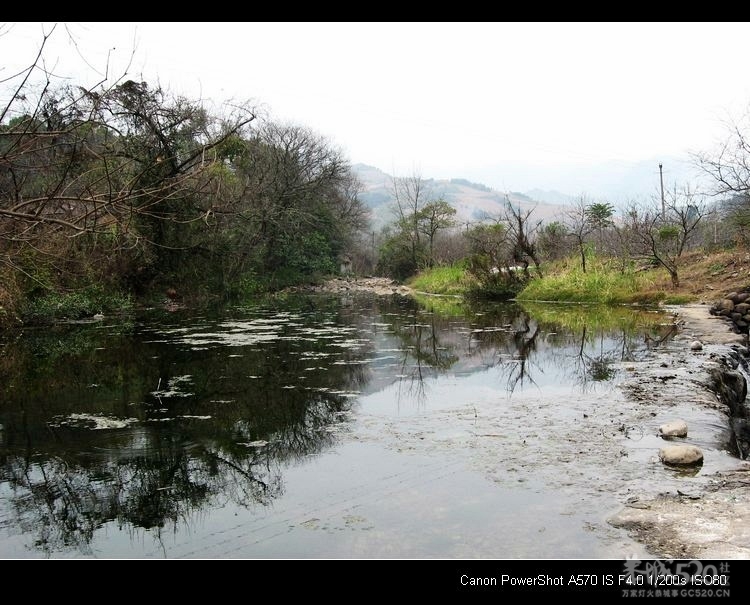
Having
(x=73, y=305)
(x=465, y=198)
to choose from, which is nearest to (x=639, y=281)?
(x=73, y=305)

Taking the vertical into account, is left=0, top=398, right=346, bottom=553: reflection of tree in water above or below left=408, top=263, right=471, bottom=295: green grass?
below

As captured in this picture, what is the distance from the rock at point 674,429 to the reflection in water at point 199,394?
2.07m

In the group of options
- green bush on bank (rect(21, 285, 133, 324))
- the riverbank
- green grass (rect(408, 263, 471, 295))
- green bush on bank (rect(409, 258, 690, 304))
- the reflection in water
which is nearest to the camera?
the riverbank

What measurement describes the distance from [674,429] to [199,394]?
4761 mm

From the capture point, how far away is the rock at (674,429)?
15.1 feet

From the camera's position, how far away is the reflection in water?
3799 millimetres

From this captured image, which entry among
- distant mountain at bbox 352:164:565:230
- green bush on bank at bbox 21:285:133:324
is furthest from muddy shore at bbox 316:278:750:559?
distant mountain at bbox 352:164:565:230

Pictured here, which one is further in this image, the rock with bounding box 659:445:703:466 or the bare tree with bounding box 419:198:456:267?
the bare tree with bounding box 419:198:456:267

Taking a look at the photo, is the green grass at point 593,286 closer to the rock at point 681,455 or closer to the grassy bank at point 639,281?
the grassy bank at point 639,281

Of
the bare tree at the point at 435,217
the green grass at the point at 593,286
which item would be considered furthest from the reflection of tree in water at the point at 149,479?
the bare tree at the point at 435,217

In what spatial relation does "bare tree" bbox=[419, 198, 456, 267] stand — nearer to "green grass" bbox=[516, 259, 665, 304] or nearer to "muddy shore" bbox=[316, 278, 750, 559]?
"green grass" bbox=[516, 259, 665, 304]

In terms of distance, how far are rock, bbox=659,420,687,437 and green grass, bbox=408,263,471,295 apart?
16.3 metres

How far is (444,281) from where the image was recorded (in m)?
26.2
